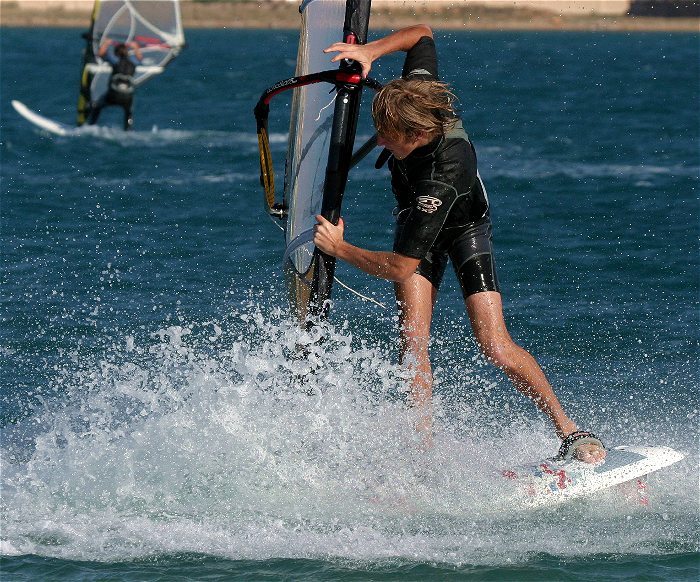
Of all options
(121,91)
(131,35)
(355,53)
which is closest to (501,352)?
(355,53)

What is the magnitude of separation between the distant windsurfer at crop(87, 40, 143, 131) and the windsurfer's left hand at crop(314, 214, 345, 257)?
1560 cm

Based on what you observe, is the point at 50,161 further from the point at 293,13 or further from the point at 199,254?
the point at 293,13

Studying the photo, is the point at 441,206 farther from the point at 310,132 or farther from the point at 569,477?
the point at 569,477

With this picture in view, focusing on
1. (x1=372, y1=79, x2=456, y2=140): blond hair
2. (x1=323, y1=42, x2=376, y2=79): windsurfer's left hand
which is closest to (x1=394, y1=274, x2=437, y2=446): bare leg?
(x1=372, y1=79, x2=456, y2=140): blond hair

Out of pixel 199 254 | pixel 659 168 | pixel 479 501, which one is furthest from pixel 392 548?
pixel 659 168

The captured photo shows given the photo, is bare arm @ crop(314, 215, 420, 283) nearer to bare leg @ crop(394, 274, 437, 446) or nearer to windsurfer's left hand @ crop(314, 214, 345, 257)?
windsurfer's left hand @ crop(314, 214, 345, 257)

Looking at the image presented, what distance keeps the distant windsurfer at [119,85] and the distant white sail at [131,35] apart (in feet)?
0.52

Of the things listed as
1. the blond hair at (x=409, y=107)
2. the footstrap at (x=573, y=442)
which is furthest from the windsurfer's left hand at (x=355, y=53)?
the footstrap at (x=573, y=442)

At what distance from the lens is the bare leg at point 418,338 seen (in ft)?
16.6

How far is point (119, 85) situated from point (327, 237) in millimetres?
15896

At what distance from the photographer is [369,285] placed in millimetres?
8484

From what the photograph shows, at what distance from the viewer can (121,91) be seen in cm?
1981

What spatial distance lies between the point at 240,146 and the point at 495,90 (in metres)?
13.0

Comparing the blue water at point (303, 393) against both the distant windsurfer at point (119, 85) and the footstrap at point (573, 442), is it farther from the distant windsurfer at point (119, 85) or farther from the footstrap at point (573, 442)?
the distant windsurfer at point (119, 85)
